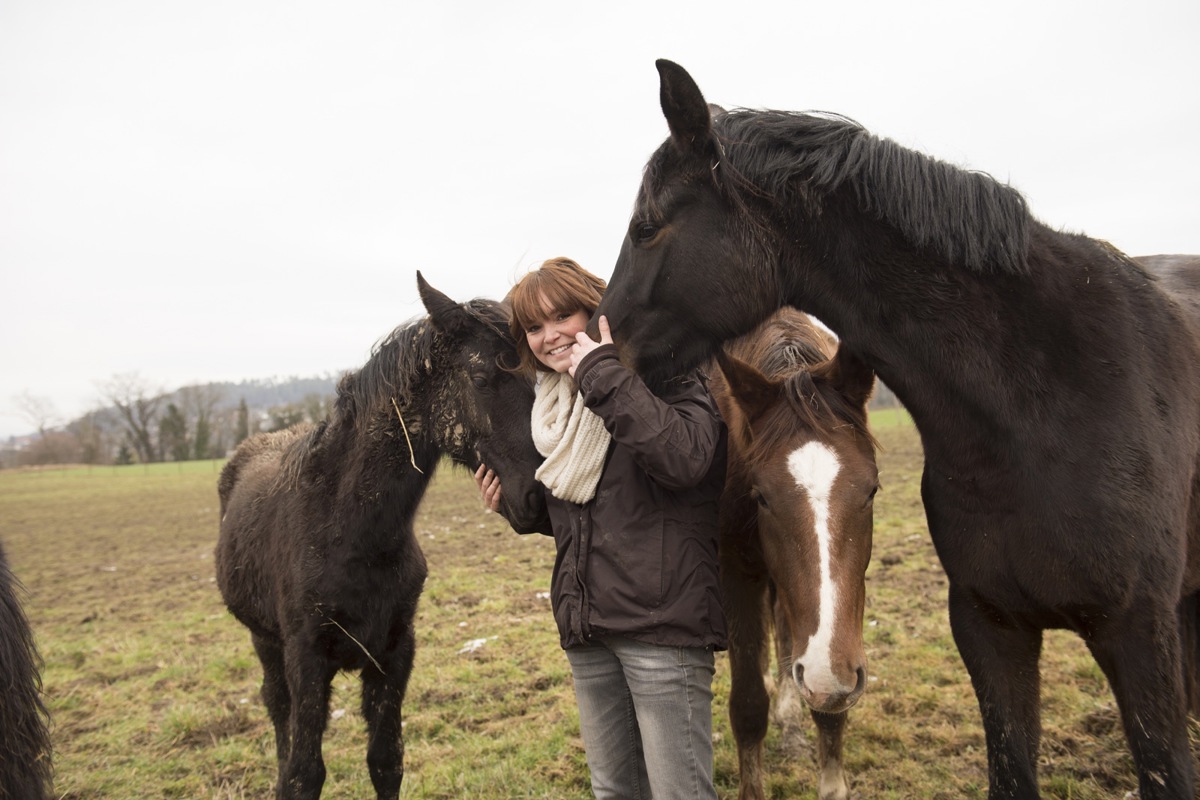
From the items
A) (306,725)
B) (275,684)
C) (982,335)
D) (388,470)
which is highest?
(982,335)

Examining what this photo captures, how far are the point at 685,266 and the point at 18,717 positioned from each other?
3.17 m

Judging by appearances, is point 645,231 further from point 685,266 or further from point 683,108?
point 683,108

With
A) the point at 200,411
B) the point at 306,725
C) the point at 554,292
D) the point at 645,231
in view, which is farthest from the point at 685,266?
the point at 200,411

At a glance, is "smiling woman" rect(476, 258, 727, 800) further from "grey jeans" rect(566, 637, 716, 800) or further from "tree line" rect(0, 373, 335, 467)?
"tree line" rect(0, 373, 335, 467)

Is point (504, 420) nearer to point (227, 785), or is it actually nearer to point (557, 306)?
point (557, 306)

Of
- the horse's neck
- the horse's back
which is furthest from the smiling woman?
the horse's back

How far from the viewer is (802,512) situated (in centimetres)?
249

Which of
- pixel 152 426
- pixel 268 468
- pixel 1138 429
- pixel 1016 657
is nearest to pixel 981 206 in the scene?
pixel 1138 429

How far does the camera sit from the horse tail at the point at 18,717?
2883mm

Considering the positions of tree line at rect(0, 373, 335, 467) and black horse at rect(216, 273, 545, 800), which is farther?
tree line at rect(0, 373, 335, 467)

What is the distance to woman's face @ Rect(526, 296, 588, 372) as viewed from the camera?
2850mm

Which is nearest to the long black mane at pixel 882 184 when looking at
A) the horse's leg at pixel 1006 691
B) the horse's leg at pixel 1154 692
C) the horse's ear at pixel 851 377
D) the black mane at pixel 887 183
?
the black mane at pixel 887 183

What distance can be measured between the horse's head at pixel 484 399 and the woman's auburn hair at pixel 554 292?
42cm

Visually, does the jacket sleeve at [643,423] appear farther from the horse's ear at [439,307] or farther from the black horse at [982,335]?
the horse's ear at [439,307]
